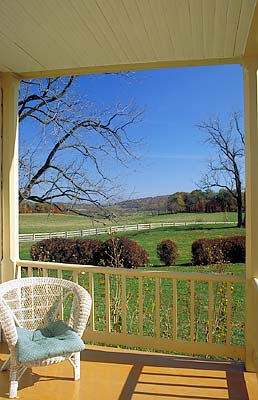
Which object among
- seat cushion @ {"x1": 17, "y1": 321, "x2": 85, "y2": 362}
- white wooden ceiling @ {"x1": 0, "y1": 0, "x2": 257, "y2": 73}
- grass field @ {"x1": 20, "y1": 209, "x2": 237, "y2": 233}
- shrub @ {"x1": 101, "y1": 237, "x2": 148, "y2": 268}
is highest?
white wooden ceiling @ {"x1": 0, "y1": 0, "x2": 257, "y2": 73}

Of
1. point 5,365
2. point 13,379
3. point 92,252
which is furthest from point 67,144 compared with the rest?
point 13,379

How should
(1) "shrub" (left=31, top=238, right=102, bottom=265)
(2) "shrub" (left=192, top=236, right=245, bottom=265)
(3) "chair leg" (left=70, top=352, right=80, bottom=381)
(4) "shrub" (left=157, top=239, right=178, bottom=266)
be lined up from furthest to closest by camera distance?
(1) "shrub" (left=31, top=238, right=102, bottom=265)
(4) "shrub" (left=157, top=239, right=178, bottom=266)
(2) "shrub" (left=192, top=236, right=245, bottom=265)
(3) "chair leg" (left=70, top=352, right=80, bottom=381)

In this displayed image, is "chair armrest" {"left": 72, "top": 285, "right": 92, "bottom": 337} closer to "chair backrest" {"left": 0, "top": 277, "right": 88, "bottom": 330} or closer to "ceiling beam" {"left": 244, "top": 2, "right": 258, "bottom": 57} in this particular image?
"chair backrest" {"left": 0, "top": 277, "right": 88, "bottom": 330}

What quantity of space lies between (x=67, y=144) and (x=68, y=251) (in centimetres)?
150

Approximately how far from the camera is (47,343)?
2816mm

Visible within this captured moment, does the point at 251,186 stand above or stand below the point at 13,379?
above

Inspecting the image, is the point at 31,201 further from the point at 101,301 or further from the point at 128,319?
the point at 128,319

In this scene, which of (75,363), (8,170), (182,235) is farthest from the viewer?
(182,235)

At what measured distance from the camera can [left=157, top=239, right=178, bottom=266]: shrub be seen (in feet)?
15.2

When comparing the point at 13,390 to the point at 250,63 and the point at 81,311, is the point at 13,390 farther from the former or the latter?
the point at 250,63

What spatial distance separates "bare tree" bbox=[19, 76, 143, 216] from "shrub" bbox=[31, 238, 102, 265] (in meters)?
0.59

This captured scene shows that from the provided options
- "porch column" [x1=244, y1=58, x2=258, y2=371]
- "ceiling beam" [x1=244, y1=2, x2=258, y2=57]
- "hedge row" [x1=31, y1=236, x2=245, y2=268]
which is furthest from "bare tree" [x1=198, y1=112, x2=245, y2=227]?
"ceiling beam" [x1=244, y1=2, x2=258, y2=57]

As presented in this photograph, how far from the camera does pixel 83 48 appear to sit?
10.3 ft

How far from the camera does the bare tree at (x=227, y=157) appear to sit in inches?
177
